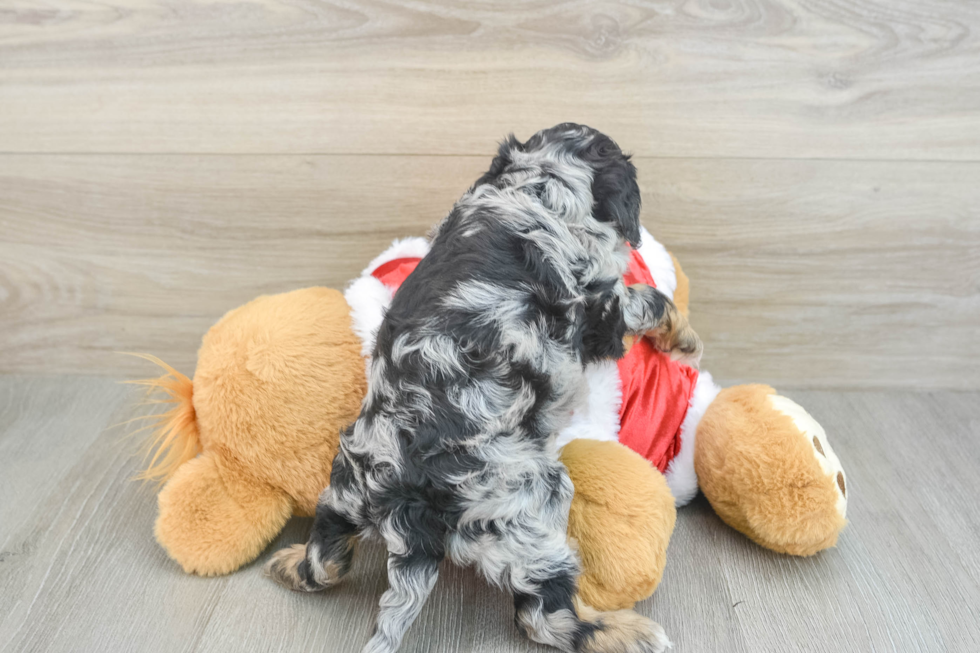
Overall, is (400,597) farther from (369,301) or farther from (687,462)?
(687,462)

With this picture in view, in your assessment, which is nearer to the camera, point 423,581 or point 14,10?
point 423,581

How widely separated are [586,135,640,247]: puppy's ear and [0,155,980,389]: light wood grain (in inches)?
16.6

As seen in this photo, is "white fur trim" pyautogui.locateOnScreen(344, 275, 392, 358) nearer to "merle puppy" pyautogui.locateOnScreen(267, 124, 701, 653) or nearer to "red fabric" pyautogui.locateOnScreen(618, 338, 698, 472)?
"merle puppy" pyautogui.locateOnScreen(267, 124, 701, 653)

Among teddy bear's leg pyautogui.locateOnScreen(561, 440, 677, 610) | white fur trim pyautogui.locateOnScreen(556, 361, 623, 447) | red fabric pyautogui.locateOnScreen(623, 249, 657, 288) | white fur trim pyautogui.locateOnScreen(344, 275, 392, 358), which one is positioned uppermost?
red fabric pyautogui.locateOnScreen(623, 249, 657, 288)

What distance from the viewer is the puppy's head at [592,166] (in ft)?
4.61

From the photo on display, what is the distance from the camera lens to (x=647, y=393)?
1605mm

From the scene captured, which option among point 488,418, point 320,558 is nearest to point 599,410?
point 488,418

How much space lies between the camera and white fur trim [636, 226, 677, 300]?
171 centimetres

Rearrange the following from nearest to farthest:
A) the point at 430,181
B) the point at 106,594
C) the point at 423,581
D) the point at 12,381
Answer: the point at 423,581 → the point at 106,594 → the point at 430,181 → the point at 12,381

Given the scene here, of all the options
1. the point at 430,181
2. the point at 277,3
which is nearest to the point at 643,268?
the point at 430,181

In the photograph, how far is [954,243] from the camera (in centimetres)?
190

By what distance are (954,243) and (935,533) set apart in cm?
79

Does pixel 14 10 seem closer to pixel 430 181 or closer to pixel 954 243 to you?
pixel 430 181

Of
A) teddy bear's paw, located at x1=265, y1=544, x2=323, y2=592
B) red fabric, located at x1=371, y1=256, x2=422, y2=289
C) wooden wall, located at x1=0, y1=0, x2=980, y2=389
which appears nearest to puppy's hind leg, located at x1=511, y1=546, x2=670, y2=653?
teddy bear's paw, located at x1=265, y1=544, x2=323, y2=592
